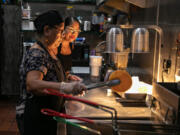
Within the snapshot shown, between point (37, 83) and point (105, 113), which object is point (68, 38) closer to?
point (105, 113)

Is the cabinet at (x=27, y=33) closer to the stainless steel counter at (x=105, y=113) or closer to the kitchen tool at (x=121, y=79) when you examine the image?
the stainless steel counter at (x=105, y=113)

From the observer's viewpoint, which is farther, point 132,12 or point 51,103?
point 132,12

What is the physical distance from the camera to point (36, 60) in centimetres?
133

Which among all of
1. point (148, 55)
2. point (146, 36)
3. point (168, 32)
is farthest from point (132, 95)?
point (148, 55)

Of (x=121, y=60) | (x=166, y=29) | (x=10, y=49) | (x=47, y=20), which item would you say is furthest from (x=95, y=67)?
(x=10, y=49)

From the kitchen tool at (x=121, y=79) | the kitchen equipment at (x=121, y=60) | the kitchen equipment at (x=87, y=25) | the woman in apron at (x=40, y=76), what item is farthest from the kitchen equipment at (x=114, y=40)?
the kitchen equipment at (x=87, y=25)

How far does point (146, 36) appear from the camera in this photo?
1644 millimetres

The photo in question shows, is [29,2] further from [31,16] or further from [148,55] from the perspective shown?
[148,55]

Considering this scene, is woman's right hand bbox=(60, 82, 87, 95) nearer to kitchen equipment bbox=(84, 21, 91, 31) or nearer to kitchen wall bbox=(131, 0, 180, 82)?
kitchen wall bbox=(131, 0, 180, 82)

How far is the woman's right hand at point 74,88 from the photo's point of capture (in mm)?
1223

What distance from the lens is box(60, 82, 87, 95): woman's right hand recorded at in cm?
122

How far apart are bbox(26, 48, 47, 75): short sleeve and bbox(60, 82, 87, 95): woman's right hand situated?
0.54 ft

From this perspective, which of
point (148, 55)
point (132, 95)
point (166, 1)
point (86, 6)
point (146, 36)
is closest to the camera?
point (146, 36)

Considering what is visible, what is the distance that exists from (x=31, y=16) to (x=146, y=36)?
3936 mm
